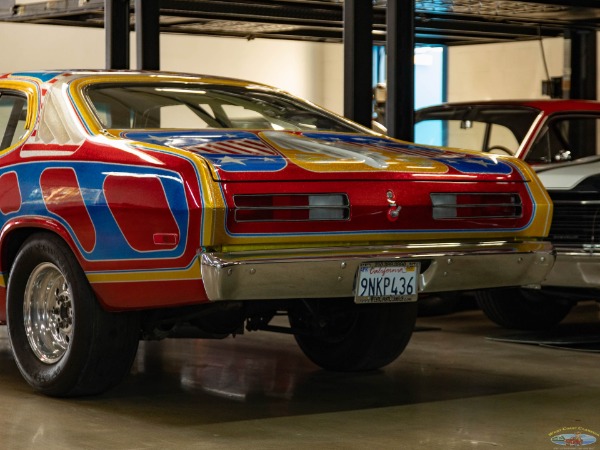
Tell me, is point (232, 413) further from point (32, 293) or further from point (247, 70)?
point (247, 70)

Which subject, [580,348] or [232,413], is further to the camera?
[580,348]

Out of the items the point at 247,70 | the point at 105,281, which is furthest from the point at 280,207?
the point at 247,70

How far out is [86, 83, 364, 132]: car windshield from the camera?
19.1ft

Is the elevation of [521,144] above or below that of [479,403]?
above

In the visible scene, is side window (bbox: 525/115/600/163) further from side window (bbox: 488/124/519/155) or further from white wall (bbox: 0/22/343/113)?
white wall (bbox: 0/22/343/113)

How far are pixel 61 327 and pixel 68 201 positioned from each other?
587 millimetres

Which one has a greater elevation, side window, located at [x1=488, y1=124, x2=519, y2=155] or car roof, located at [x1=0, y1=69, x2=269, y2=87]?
car roof, located at [x1=0, y1=69, x2=269, y2=87]

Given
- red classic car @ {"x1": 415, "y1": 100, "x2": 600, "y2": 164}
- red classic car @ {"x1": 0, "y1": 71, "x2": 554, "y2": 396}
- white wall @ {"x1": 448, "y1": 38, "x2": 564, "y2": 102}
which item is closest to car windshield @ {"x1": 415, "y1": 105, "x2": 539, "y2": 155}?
red classic car @ {"x1": 415, "y1": 100, "x2": 600, "y2": 164}

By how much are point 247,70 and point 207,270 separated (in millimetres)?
16614

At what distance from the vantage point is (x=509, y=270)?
18.0 feet

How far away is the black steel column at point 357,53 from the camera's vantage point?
8203mm

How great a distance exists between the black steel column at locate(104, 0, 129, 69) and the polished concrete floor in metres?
2.82

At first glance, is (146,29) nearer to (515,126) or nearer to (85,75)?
(515,126)

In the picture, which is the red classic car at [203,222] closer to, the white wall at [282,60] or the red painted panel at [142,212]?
the red painted panel at [142,212]
